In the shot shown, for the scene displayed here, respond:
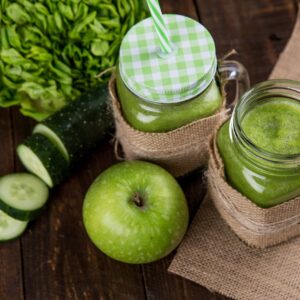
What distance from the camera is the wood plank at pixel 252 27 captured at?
3.88 feet

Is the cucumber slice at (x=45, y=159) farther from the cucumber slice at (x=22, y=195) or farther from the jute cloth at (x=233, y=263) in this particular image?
the jute cloth at (x=233, y=263)

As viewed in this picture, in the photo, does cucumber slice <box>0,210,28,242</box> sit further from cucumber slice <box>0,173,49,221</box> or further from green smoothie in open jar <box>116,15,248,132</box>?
green smoothie in open jar <box>116,15,248,132</box>

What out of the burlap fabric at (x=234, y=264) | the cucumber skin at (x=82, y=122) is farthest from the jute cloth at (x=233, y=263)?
the cucumber skin at (x=82, y=122)

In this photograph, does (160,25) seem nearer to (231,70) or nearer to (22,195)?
(231,70)

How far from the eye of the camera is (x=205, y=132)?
963 millimetres

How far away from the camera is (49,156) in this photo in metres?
1.06

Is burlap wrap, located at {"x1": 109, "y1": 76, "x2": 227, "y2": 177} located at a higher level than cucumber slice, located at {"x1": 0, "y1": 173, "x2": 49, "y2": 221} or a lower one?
higher

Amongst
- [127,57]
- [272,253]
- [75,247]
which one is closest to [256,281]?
[272,253]

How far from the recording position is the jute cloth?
984 mm

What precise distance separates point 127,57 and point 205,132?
0.17 meters

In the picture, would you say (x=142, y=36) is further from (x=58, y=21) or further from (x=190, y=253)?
(x=190, y=253)

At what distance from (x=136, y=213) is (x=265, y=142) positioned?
22 cm

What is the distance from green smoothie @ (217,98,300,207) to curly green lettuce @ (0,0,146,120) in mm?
294

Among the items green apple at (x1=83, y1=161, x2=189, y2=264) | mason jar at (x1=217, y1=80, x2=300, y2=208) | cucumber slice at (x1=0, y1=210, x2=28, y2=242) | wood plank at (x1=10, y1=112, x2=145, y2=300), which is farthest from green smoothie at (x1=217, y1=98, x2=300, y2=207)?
cucumber slice at (x1=0, y1=210, x2=28, y2=242)
